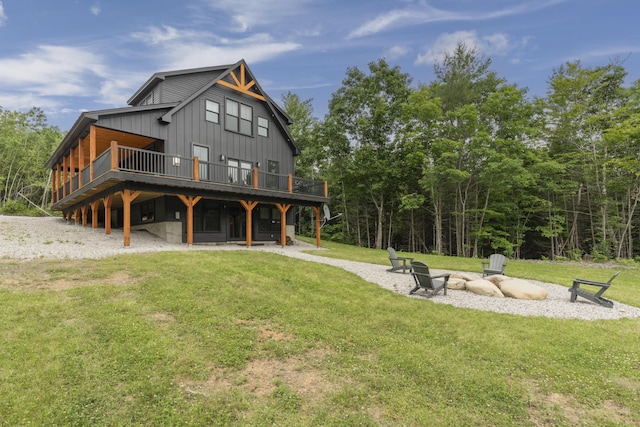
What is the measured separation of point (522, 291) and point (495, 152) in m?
12.7

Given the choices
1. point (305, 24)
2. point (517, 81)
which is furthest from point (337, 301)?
point (517, 81)

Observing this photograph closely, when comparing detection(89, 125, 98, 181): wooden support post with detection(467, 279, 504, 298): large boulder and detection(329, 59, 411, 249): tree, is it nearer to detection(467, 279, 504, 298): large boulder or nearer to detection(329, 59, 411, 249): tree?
detection(467, 279, 504, 298): large boulder

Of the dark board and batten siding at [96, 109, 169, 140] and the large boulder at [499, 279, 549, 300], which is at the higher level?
the dark board and batten siding at [96, 109, 169, 140]

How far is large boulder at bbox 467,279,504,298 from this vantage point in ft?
25.2

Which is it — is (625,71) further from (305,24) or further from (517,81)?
(305,24)

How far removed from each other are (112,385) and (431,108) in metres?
20.2

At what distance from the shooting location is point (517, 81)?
20.0 m

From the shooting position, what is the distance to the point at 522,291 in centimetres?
762

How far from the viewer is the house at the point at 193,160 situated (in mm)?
12297

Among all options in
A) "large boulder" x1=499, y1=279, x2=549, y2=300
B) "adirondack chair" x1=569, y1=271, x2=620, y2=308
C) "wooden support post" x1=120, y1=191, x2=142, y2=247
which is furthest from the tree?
"adirondack chair" x1=569, y1=271, x2=620, y2=308

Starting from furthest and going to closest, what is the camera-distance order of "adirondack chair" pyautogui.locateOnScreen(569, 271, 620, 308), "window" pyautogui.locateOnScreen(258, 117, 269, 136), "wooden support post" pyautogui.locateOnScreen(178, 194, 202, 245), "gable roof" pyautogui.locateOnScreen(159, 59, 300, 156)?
"window" pyautogui.locateOnScreen(258, 117, 269, 136) → "gable roof" pyautogui.locateOnScreen(159, 59, 300, 156) → "wooden support post" pyautogui.locateOnScreen(178, 194, 202, 245) → "adirondack chair" pyautogui.locateOnScreen(569, 271, 620, 308)

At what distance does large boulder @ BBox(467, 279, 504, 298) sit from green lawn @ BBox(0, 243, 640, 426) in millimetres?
1847

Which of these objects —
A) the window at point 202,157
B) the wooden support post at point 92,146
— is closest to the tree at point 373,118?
the window at point 202,157

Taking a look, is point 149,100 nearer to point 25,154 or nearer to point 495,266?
point 495,266
